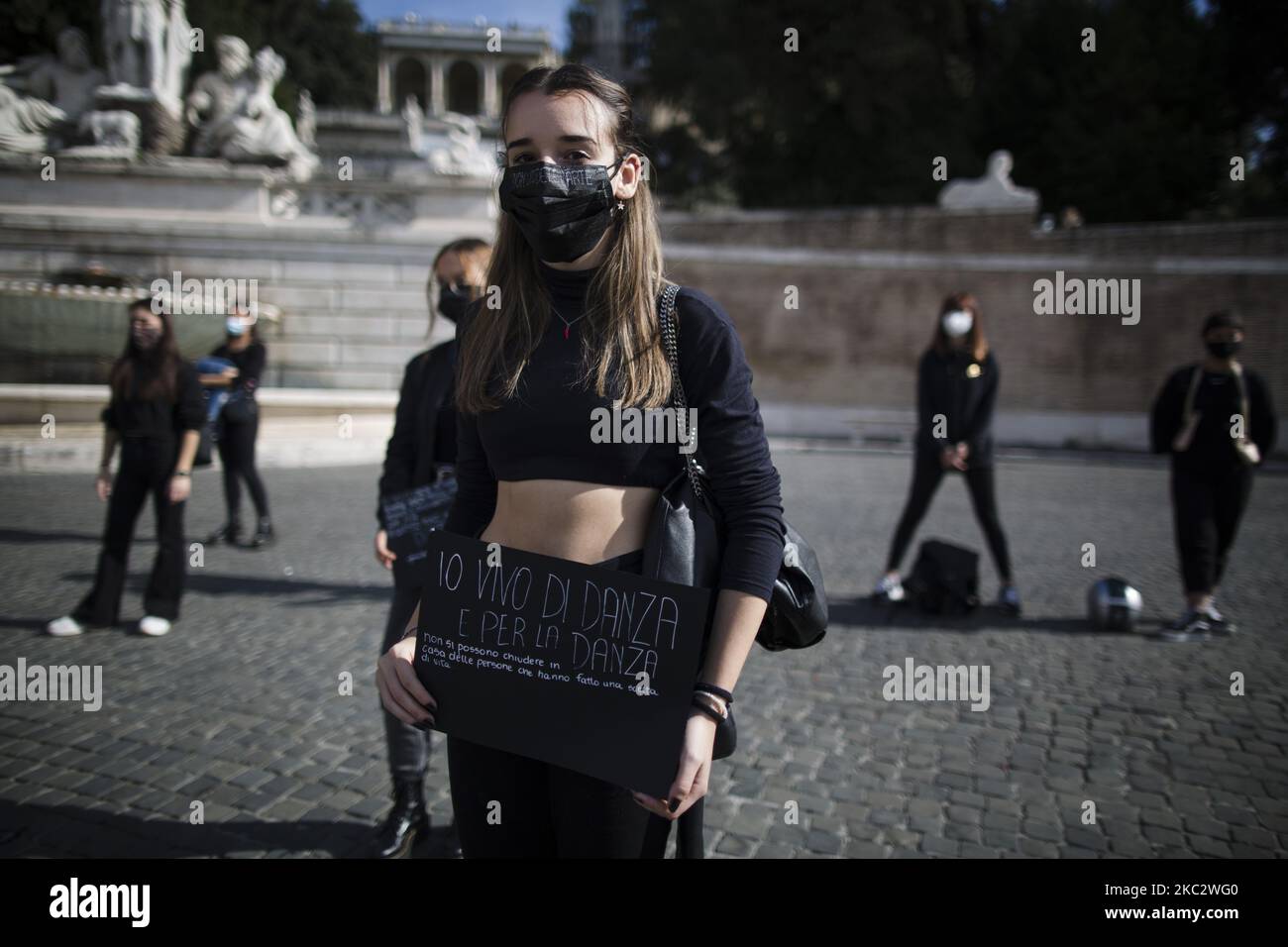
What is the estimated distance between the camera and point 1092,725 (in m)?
4.05

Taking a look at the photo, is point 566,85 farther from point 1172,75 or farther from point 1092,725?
point 1172,75

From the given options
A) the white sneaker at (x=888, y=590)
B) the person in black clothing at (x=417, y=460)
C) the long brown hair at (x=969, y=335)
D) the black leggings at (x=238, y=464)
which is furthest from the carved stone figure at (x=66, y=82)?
the white sneaker at (x=888, y=590)

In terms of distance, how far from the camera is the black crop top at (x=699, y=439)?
157 cm

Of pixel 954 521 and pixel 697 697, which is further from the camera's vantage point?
pixel 954 521

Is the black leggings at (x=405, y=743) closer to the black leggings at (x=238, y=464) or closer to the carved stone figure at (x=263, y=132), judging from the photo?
the black leggings at (x=238, y=464)

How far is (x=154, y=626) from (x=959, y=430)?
5058 millimetres

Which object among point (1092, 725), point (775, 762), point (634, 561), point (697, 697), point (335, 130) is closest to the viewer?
point (697, 697)

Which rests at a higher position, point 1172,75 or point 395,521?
point 1172,75

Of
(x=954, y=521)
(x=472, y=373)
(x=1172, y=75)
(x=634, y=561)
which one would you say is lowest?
(x=954, y=521)

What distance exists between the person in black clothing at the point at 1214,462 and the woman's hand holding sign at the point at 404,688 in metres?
5.25

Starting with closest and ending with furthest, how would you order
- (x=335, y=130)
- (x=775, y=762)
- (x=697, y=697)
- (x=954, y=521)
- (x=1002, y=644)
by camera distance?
(x=697, y=697) → (x=775, y=762) → (x=1002, y=644) → (x=954, y=521) → (x=335, y=130)

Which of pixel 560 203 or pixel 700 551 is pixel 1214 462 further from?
pixel 560 203

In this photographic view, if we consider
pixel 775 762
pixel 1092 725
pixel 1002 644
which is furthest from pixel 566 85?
pixel 1002 644

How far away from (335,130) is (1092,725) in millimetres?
37604
